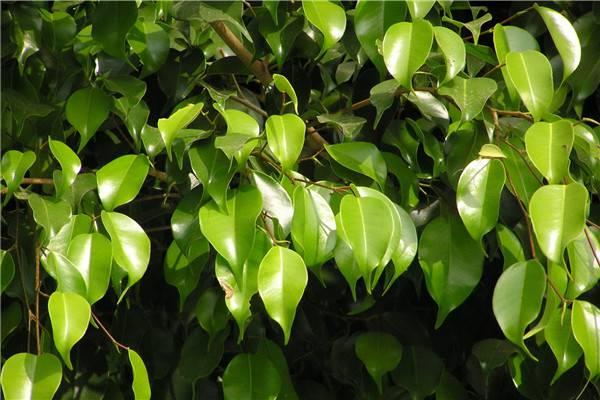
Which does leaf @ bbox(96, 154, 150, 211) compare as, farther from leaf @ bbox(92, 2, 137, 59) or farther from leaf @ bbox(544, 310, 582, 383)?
leaf @ bbox(544, 310, 582, 383)

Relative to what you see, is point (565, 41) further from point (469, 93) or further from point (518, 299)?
point (518, 299)

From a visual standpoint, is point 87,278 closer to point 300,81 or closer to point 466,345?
point 300,81

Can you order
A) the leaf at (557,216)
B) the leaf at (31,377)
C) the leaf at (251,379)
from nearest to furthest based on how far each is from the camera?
the leaf at (557,216) < the leaf at (31,377) < the leaf at (251,379)

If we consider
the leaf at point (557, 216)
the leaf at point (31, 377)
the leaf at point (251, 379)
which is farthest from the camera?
the leaf at point (251, 379)

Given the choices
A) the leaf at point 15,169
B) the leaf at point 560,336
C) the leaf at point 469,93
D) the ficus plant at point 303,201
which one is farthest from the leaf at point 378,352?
the leaf at point 15,169

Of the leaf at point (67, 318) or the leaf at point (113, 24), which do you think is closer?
the leaf at point (67, 318)

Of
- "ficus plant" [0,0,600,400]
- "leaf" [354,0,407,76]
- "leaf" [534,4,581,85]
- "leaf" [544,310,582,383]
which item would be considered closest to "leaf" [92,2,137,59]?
"ficus plant" [0,0,600,400]

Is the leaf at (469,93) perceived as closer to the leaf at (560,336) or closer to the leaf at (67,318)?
the leaf at (560,336)

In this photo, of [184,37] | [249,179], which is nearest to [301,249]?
[249,179]

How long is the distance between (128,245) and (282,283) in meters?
0.18

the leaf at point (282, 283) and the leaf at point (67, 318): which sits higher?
the leaf at point (282, 283)

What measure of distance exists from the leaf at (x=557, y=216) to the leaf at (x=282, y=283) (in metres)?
0.23

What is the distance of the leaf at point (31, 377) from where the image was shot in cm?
95

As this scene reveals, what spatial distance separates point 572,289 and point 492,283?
0.32 m
